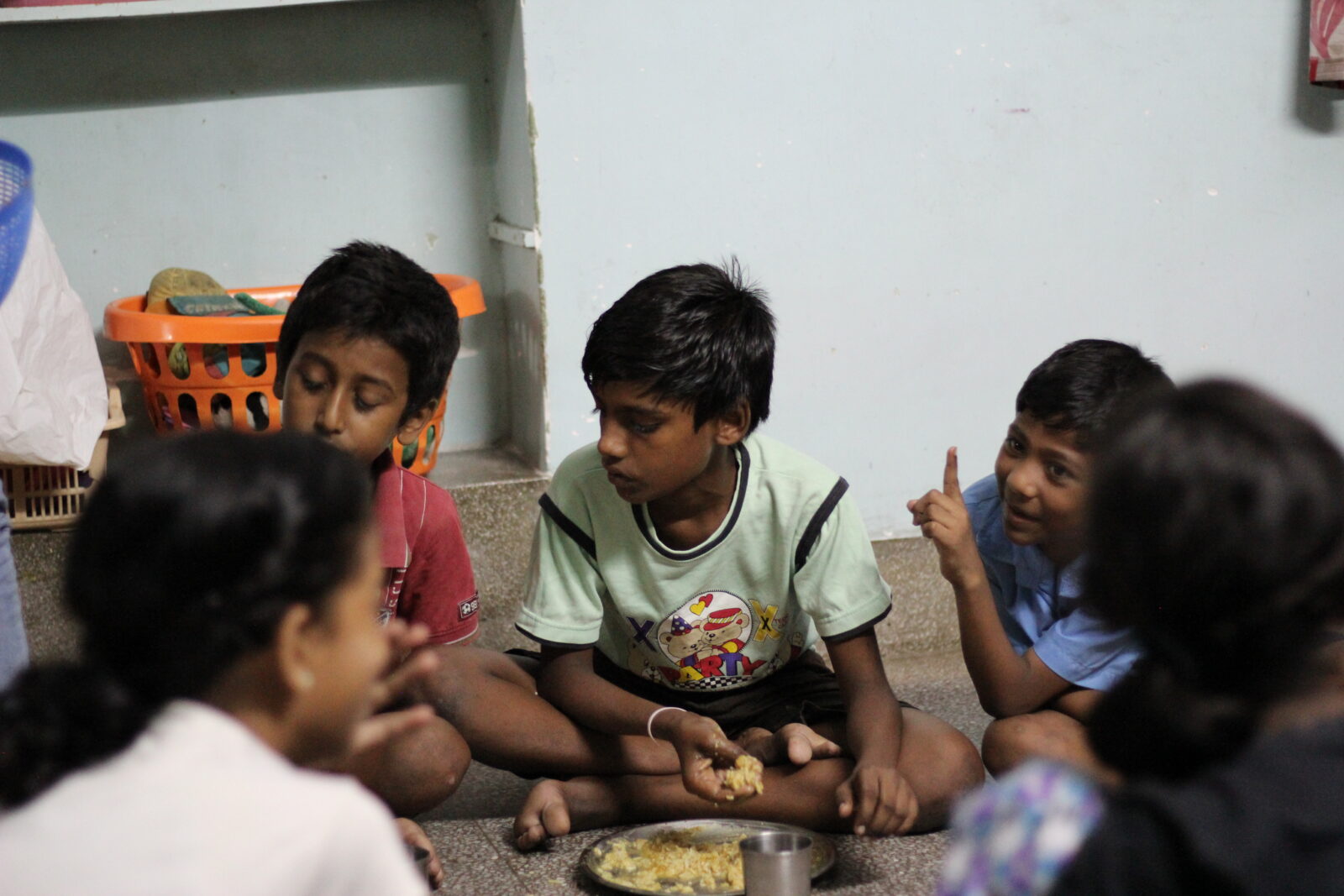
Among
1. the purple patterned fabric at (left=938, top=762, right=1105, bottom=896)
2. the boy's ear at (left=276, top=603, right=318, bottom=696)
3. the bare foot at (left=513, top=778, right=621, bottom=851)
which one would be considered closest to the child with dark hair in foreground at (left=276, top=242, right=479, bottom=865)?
the bare foot at (left=513, top=778, right=621, bottom=851)

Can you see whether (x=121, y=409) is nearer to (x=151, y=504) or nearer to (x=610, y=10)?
(x=610, y=10)

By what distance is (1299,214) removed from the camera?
2.78 m

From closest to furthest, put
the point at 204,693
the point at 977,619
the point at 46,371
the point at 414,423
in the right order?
the point at 204,693 < the point at 977,619 < the point at 414,423 < the point at 46,371

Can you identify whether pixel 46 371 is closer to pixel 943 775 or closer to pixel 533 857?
pixel 533 857

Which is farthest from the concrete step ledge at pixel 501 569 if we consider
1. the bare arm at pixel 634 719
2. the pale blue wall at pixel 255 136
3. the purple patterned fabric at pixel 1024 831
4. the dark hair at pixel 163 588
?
the purple patterned fabric at pixel 1024 831

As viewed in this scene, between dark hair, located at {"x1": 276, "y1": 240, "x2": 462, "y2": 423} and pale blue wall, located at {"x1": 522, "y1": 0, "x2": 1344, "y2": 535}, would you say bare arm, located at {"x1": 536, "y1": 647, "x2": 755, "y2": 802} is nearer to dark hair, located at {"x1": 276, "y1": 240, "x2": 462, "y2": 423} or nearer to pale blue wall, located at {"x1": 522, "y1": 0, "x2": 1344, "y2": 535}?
dark hair, located at {"x1": 276, "y1": 240, "x2": 462, "y2": 423}

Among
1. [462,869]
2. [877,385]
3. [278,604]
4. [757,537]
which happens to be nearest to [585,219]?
[877,385]

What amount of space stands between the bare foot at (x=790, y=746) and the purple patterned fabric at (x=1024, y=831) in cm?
89

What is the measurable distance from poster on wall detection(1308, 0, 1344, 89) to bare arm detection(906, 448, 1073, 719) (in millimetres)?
1456

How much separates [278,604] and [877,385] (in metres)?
1.93

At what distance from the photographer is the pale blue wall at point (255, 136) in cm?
269

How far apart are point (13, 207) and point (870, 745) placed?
1.36 metres

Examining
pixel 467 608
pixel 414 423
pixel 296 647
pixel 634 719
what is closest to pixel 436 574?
pixel 467 608

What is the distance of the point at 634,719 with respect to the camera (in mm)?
1804
